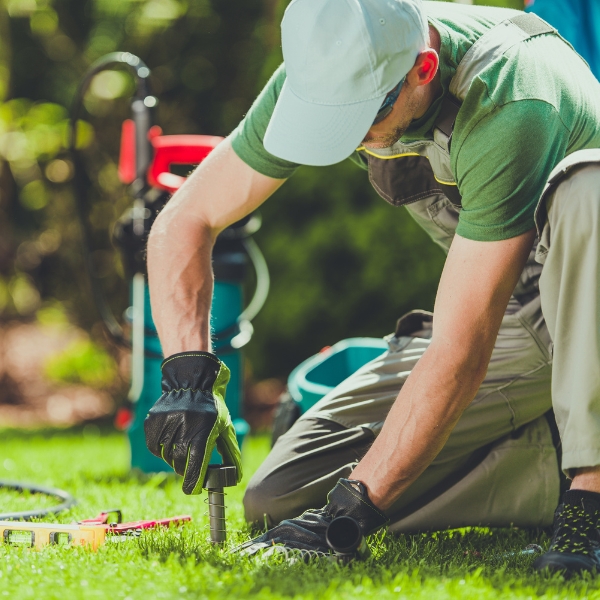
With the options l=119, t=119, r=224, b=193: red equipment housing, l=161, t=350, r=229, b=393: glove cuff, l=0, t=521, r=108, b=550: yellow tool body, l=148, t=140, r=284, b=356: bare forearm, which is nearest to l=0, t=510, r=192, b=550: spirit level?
l=0, t=521, r=108, b=550: yellow tool body

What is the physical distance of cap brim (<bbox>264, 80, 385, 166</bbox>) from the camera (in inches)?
75.0

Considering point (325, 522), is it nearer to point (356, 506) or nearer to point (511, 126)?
point (356, 506)

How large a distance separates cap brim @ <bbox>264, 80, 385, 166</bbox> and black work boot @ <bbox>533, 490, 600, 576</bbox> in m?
0.88

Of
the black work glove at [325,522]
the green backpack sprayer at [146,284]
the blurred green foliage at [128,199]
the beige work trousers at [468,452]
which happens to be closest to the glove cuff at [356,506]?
the black work glove at [325,522]

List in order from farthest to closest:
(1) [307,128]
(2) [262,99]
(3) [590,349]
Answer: (2) [262,99], (1) [307,128], (3) [590,349]

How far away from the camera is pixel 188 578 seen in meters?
1.70

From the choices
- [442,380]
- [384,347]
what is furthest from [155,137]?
[442,380]

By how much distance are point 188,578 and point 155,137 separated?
7.27 feet

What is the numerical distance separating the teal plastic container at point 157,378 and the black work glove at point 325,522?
4.83 ft

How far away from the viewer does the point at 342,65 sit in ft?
6.20

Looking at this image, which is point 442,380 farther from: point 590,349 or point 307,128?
point 307,128

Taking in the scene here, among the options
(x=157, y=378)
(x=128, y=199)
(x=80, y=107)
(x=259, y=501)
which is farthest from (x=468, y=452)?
(x=128, y=199)

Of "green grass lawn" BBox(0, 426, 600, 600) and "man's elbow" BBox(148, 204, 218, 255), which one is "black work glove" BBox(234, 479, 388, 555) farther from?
"man's elbow" BBox(148, 204, 218, 255)

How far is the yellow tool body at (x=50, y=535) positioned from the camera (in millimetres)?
2029
